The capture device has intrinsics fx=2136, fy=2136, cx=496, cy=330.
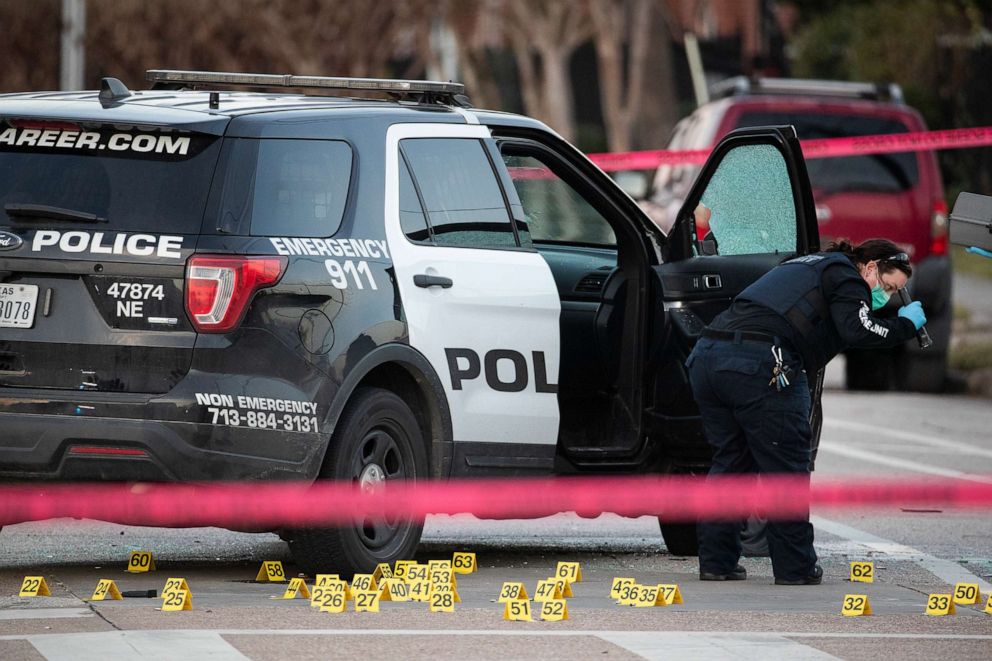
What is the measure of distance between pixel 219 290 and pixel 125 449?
0.62 meters

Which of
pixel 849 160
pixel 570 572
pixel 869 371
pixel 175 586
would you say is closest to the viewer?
pixel 175 586

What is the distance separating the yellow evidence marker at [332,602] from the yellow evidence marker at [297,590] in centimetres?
33

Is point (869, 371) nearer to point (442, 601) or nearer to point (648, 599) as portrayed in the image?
point (648, 599)

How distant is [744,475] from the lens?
8375 mm

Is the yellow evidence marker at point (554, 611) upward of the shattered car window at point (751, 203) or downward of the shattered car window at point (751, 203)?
downward

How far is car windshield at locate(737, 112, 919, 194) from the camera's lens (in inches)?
617

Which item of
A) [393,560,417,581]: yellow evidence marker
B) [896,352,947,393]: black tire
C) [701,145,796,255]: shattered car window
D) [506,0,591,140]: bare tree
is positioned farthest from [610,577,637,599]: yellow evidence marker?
[506,0,591,140]: bare tree

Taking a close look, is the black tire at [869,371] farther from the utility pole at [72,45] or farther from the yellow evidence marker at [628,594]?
the utility pole at [72,45]

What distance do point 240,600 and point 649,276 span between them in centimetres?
243

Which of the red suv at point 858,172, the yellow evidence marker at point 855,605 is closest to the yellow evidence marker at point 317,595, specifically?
the yellow evidence marker at point 855,605

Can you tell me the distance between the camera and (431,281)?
7883 mm

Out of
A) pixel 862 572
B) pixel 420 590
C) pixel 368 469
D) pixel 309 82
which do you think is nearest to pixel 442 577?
pixel 420 590

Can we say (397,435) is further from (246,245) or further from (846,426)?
(846,426)

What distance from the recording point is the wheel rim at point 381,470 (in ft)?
25.1
